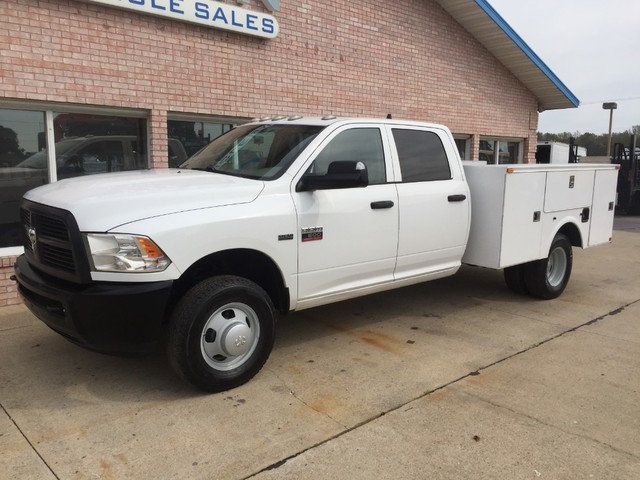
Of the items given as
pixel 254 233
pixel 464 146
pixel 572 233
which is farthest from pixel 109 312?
pixel 464 146

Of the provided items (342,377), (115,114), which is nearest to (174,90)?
(115,114)

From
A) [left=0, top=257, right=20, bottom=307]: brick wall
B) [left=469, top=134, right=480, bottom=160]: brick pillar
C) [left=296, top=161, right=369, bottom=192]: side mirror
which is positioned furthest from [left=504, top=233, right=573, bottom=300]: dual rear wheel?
[left=469, top=134, right=480, bottom=160]: brick pillar

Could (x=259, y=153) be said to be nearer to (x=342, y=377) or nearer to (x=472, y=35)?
(x=342, y=377)

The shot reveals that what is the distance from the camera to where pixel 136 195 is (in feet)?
11.9

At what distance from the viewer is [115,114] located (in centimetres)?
696

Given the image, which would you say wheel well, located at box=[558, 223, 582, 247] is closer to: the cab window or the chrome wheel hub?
the cab window

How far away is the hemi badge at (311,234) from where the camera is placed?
13.9 ft

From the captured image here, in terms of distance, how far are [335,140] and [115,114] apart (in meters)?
3.68

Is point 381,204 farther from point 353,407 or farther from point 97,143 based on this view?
point 97,143

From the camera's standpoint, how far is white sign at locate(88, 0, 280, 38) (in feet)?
21.8

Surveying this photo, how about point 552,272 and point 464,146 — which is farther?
point 464,146

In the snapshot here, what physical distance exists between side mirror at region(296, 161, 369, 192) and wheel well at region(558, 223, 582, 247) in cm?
376

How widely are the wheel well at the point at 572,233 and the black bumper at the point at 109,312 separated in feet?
17.1

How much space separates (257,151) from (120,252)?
65.6 inches
